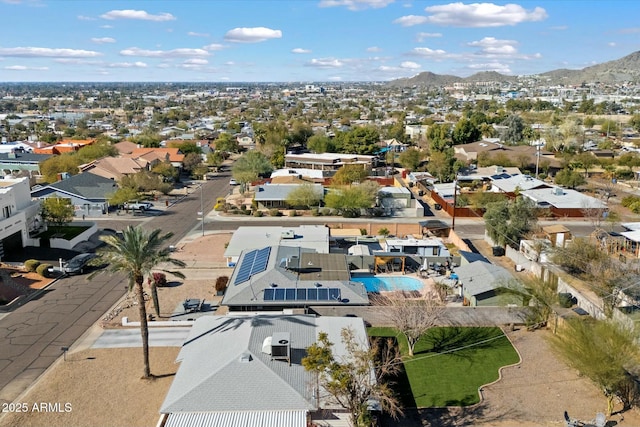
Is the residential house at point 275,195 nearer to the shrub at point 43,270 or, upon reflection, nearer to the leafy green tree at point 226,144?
the shrub at point 43,270

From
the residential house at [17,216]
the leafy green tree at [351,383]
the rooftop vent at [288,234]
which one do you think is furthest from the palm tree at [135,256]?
the residential house at [17,216]

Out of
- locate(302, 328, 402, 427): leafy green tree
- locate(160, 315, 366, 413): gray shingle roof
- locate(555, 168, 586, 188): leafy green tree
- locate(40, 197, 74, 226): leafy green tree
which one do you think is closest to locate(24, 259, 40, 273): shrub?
locate(40, 197, 74, 226): leafy green tree

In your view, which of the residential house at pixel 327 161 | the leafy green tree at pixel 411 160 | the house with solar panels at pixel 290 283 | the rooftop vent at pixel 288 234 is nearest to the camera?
the house with solar panels at pixel 290 283

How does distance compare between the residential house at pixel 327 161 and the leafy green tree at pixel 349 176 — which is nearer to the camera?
the leafy green tree at pixel 349 176

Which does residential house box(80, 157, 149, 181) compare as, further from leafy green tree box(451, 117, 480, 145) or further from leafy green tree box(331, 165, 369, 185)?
leafy green tree box(451, 117, 480, 145)

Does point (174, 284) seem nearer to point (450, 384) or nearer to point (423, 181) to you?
point (450, 384)

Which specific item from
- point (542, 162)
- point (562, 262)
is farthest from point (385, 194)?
point (542, 162)

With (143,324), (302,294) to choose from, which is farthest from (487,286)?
(143,324)

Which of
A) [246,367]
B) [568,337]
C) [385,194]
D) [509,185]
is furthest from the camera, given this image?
[509,185]
